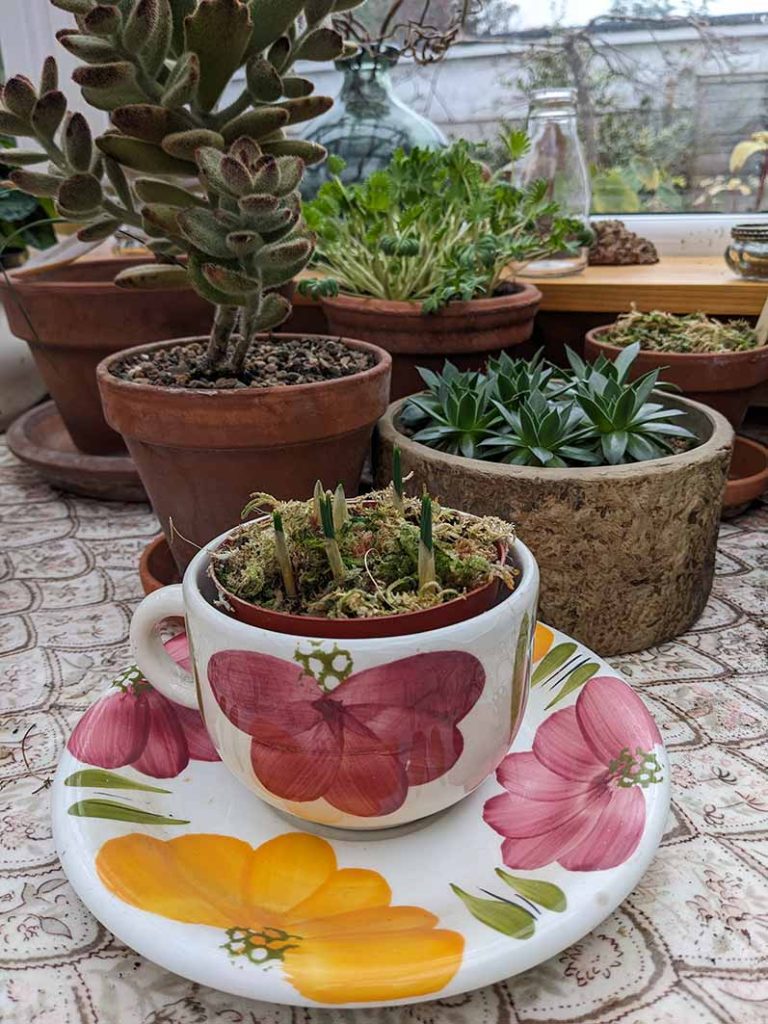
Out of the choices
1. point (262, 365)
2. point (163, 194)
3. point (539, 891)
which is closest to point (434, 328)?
point (262, 365)

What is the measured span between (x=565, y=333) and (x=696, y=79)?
0.48 metres

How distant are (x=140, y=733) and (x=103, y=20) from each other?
15.0 inches

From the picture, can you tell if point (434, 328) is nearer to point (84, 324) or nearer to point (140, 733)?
point (84, 324)

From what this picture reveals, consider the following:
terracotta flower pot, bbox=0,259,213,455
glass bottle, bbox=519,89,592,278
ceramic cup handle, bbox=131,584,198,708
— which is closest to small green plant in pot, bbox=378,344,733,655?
ceramic cup handle, bbox=131,584,198,708

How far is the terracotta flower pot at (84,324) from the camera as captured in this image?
0.83 m

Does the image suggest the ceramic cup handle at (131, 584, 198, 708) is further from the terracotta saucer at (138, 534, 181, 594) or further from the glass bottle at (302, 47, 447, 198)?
the glass bottle at (302, 47, 447, 198)

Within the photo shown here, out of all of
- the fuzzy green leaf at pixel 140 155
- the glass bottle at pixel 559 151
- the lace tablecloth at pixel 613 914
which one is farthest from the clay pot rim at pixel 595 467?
the glass bottle at pixel 559 151

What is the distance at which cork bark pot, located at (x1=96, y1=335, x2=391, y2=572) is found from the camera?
56 centimetres

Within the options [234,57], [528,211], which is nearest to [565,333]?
[528,211]

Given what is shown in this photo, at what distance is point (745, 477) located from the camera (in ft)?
2.73

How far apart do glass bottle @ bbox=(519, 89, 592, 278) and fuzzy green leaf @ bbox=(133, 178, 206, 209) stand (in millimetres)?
680

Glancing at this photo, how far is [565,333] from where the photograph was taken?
103cm

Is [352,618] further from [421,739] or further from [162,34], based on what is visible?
[162,34]

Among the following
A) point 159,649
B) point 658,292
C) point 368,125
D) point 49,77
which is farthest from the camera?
point 368,125
